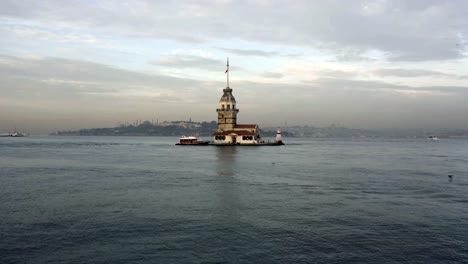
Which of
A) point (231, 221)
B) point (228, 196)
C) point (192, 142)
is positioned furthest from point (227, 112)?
point (231, 221)

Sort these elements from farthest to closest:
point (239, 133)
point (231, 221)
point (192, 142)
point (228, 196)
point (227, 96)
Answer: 1. point (192, 142)
2. point (227, 96)
3. point (239, 133)
4. point (228, 196)
5. point (231, 221)

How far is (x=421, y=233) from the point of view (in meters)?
22.1

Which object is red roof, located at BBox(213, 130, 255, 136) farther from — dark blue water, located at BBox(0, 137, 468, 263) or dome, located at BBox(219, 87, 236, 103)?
dark blue water, located at BBox(0, 137, 468, 263)

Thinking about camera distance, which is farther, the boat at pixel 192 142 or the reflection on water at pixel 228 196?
the boat at pixel 192 142

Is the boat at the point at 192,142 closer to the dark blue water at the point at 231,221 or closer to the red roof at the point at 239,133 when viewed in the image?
the red roof at the point at 239,133

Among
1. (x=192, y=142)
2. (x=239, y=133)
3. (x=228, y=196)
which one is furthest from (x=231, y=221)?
(x=192, y=142)

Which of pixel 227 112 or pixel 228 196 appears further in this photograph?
pixel 227 112

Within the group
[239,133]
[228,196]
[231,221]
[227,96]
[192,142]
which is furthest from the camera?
[192,142]

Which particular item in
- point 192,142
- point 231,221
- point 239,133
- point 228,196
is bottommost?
point 231,221

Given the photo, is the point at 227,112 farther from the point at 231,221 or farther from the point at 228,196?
the point at 231,221

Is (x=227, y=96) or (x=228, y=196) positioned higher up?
(x=227, y=96)

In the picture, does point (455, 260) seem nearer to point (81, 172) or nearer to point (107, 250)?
point (107, 250)

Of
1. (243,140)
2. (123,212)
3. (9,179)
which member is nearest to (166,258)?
(123,212)

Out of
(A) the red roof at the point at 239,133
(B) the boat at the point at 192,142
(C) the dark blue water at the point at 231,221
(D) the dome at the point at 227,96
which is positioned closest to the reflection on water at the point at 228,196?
(C) the dark blue water at the point at 231,221
